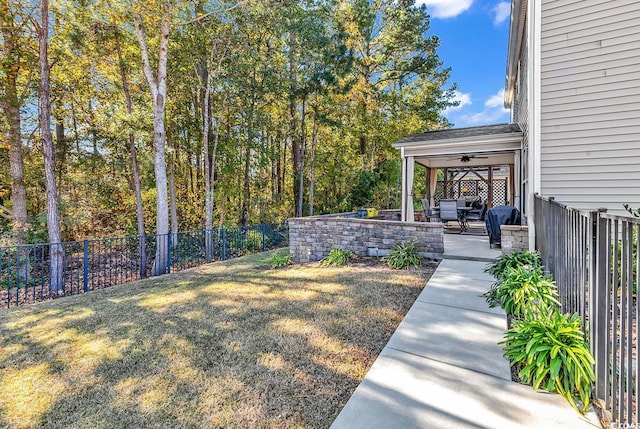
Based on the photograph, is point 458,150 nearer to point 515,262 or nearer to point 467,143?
point 467,143

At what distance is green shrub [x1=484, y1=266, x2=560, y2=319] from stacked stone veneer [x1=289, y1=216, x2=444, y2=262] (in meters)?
2.31

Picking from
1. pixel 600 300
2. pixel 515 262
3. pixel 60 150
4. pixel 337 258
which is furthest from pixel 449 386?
pixel 60 150

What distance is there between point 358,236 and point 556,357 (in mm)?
4681

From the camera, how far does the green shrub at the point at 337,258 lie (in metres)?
6.30

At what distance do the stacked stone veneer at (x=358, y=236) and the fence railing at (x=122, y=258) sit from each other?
3.38 m

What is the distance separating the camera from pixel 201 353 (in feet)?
9.59

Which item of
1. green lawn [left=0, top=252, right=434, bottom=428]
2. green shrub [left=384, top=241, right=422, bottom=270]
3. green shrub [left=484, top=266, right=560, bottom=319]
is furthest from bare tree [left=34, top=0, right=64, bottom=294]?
green shrub [left=484, top=266, right=560, bottom=319]

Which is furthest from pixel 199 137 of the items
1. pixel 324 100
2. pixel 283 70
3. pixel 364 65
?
pixel 364 65

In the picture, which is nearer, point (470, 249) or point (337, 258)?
point (470, 249)

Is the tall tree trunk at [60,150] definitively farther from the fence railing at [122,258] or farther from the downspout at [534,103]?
the downspout at [534,103]

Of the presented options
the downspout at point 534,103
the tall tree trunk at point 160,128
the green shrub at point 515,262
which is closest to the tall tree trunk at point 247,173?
the tall tree trunk at point 160,128

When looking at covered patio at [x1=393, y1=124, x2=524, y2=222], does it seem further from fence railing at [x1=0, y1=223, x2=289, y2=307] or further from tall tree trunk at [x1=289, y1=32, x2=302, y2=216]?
fence railing at [x1=0, y1=223, x2=289, y2=307]

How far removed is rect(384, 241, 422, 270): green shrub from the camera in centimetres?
562

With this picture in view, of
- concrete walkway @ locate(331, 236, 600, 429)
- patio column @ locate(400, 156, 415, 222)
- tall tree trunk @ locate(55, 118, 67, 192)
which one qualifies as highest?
tall tree trunk @ locate(55, 118, 67, 192)
